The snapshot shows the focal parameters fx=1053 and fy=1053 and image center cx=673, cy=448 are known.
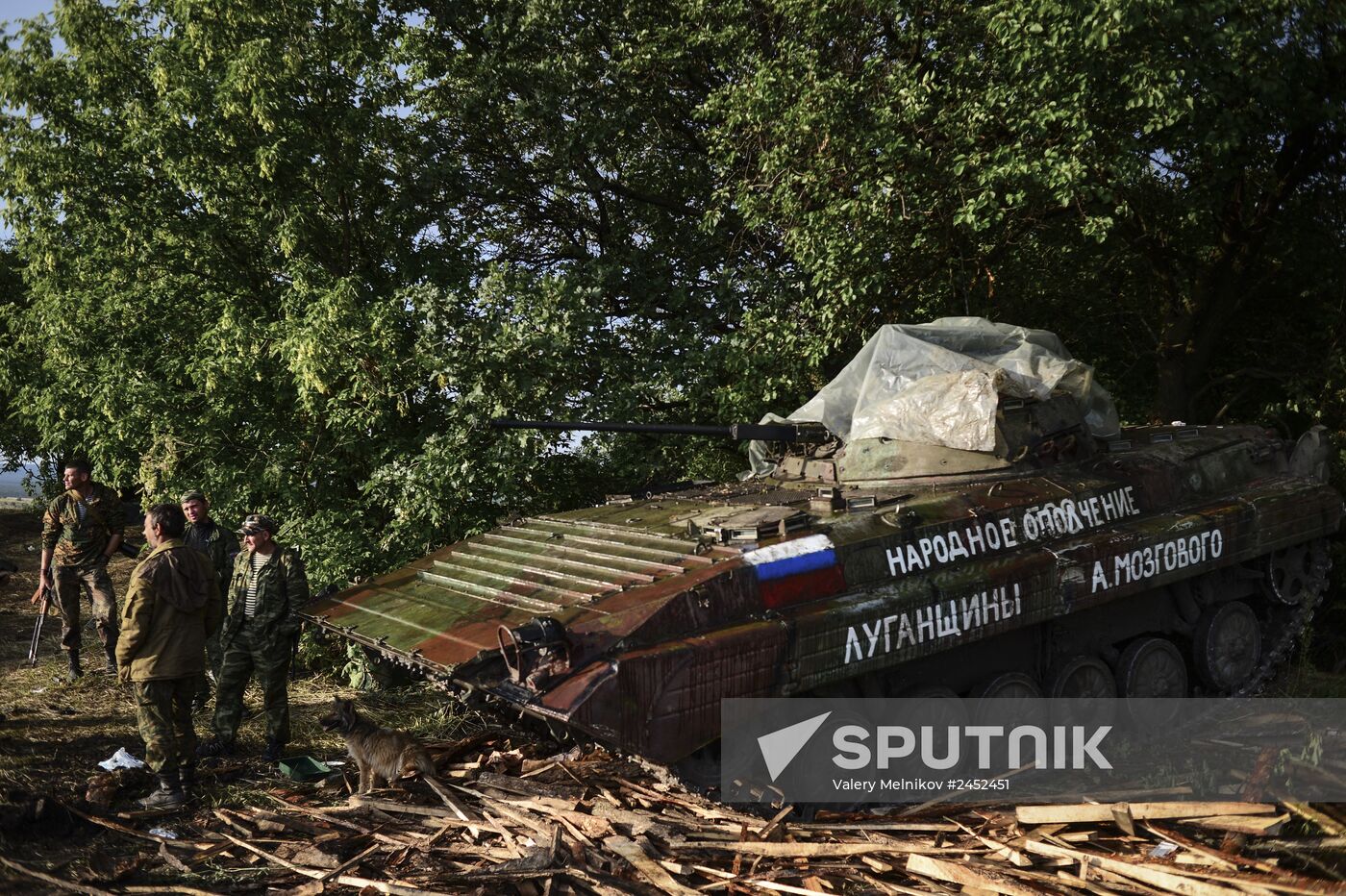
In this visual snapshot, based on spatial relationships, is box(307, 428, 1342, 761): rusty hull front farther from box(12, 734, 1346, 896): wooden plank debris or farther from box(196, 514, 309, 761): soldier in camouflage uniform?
box(12, 734, 1346, 896): wooden plank debris

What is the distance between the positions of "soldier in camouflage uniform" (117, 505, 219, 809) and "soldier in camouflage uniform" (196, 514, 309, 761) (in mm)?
610

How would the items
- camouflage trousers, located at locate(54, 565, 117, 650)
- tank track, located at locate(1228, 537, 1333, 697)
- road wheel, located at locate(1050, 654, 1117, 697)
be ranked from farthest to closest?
camouflage trousers, located at locate(54, 565, 117, 650), tank track, located at locate(1228, 537, 1333, 697), road wheel, located at locate(1050, 654, 1117, 697)

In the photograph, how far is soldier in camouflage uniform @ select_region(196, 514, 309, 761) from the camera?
7.17m

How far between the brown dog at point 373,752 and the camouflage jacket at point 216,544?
252cm

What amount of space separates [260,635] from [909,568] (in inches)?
171

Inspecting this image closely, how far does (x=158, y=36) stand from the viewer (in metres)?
11.5

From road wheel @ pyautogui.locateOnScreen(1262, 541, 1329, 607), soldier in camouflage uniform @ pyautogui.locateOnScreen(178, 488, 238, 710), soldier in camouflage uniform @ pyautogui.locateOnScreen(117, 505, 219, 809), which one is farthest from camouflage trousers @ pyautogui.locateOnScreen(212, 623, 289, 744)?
road wheel @ pyautogui.locateOnScreen(1262, 541, 1329, 607)

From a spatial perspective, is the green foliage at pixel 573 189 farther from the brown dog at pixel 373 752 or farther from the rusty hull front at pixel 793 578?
the brown dog at pixel 373 752

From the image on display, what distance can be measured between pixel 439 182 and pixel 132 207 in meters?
3.30

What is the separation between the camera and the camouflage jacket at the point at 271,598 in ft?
23.6

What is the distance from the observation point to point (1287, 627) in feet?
28.4

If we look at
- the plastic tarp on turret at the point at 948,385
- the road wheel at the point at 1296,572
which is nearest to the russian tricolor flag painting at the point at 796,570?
the plastic tarp on turret at the point at 948,385
